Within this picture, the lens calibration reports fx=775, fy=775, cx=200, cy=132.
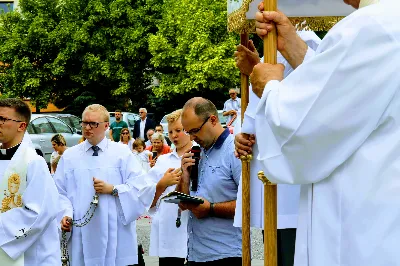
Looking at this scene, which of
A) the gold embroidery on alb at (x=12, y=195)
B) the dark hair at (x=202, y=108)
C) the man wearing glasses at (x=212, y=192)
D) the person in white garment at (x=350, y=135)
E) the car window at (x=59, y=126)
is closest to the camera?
the person in white garment at (x=350, y=135)

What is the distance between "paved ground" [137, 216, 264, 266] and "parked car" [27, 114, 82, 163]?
30.0ft

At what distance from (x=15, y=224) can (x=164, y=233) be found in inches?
74.0

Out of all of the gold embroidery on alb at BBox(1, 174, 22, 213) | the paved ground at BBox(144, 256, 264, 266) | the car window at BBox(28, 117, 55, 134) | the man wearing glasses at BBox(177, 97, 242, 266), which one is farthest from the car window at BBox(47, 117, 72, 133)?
the man wearing glasses at BBox(177, 97, 242, 266)

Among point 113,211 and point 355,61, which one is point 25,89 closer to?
point 113,211

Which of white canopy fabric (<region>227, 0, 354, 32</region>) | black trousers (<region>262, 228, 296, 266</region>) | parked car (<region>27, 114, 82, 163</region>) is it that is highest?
parked car (<region>27, 114, 82, 163</region>)

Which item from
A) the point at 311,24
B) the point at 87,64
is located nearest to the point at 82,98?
the point at 87,64

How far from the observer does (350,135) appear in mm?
2814

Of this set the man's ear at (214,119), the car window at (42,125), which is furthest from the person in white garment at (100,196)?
the car window at (42,125)

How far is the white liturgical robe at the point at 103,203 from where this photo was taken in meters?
6.85

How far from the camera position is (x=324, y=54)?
9.29 ft

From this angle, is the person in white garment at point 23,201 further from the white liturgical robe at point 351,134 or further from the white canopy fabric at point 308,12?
the white liturgical robe at point 351,134

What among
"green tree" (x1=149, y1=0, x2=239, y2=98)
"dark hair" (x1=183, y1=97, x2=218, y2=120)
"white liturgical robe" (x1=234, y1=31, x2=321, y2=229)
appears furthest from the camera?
"green tree" (x1=149, y1=0, x2=239, y2=98)

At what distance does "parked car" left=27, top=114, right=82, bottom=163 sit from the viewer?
72.0 feet

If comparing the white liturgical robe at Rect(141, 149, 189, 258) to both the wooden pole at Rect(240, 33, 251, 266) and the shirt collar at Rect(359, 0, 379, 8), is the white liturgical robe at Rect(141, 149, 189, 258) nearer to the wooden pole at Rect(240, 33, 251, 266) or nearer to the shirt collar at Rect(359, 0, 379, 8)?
the wooden pole at Rect(240, 33, 251, 266)
